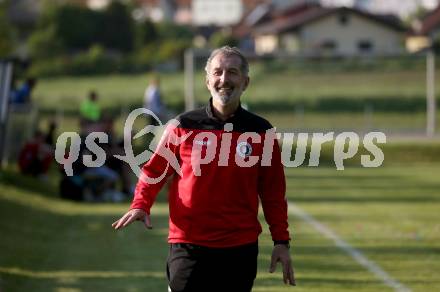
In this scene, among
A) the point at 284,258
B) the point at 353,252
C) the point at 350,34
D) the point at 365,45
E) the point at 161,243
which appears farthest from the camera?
the point at 350,34

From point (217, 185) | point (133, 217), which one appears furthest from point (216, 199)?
point (133, 217)

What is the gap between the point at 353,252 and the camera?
1409cm

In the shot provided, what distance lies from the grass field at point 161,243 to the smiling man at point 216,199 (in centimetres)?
426

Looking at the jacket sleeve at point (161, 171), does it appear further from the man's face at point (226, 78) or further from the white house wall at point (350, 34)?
the white house wall at point (350, 34)

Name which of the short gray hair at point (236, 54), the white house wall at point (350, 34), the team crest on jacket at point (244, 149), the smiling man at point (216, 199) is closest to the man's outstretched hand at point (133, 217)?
the smiling man at point (216, 199)

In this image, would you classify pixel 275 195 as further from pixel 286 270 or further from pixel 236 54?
pixel 236 54

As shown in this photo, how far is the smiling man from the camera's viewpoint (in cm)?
715

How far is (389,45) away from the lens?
61000 millimetres

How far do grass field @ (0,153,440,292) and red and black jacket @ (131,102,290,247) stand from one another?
4254mm

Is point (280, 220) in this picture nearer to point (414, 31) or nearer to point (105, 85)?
point (105, 85)

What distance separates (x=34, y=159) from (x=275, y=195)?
16.7 meters

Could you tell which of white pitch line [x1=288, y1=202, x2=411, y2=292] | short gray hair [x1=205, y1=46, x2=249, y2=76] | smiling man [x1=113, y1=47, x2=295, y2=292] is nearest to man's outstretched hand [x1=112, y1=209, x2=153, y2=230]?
smiling man [x1=113, y1=47, x2=295, y2=292]

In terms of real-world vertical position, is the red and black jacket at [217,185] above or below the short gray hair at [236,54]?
below

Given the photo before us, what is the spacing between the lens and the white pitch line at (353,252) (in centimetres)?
1173
